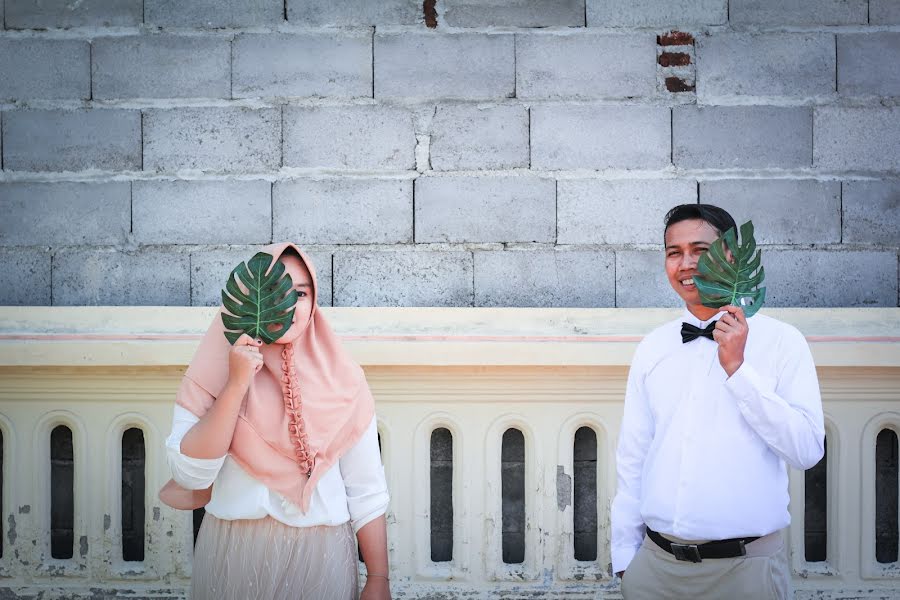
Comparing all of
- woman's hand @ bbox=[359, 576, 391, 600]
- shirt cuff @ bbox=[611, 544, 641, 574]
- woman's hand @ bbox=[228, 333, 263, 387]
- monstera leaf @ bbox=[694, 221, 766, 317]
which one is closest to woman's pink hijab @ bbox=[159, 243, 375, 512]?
woman's hand @ bbox=[228, 333, 263, 387]

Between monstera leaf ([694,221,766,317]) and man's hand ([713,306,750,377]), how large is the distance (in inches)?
1.6

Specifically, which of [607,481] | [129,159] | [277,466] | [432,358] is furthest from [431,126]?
[277,466]

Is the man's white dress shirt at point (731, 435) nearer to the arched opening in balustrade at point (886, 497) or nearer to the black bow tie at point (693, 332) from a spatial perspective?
the black bow tie at point (693, 332)

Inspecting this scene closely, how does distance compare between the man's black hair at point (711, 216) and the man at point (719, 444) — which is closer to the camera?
the man at point (719, 444)

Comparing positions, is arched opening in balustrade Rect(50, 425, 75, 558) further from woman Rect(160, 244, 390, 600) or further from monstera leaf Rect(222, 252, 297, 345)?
monstera leaf Rect(222, 252, 297, 345)

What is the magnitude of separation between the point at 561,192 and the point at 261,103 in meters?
1.01

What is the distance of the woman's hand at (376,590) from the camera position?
1753 mm

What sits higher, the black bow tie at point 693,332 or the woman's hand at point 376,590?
the black bow tie at point 693,332

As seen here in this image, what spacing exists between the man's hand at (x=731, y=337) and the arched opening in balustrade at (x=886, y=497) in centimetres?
138

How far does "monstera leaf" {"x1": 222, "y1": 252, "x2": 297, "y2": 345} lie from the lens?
1635mm

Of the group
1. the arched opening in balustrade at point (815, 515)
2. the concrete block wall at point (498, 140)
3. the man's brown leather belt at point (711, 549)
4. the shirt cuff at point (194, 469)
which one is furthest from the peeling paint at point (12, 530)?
the arched opening in balustrade at point (815, 515)

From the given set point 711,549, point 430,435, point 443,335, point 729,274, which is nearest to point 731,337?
point 729,274

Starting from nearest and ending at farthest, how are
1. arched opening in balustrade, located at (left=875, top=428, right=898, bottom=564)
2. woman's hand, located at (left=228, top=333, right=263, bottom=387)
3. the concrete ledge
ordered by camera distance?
woman's hand, located at (left=228, top=333, right=263, bottom=387)
the concrete ledge
arched opening in balustrade, located at (left=875, top=428, right=898, bottom=564)

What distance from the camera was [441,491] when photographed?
9.04 feet
